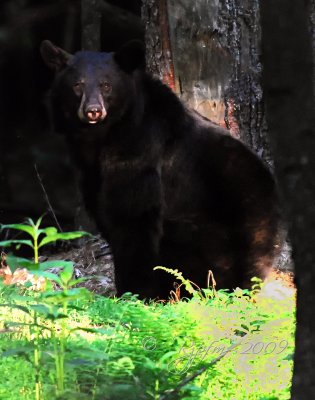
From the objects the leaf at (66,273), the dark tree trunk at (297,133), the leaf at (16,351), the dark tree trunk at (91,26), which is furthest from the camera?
the dark tree trunk at (91,26)

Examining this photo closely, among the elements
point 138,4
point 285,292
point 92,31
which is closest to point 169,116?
point 285,292

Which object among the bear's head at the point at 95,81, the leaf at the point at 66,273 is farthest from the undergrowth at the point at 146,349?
the bear's head at the point at 95,81

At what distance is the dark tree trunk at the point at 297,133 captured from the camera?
2824 mm

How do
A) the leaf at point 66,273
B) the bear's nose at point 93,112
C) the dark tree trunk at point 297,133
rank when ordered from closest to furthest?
the dark tree trunk at point 297,133 < the leaf at point 66,273 < the bear's nose at point 93,112

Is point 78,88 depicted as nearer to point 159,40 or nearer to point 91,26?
point 159,40

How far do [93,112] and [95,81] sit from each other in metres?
0.36

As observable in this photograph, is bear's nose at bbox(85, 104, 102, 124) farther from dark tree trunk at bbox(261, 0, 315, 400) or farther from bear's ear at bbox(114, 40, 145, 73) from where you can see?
dark tree trunk at bbox(261, 0, 315, 400)

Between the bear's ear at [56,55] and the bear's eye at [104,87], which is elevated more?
the bear's ear at [56,55]

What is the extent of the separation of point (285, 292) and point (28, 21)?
826cm

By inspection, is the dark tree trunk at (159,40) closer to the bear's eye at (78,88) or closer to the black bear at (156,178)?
the black bear at (156,178)

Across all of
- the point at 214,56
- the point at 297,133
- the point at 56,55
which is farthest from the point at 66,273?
the point at 214,56

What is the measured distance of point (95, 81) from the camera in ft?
25.0

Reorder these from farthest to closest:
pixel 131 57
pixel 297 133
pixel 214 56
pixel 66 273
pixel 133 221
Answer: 1. pixel 214 56
2. pixel 131 57
3. pixel 133 221
4. pixel 66 273
5. pixel 297 133

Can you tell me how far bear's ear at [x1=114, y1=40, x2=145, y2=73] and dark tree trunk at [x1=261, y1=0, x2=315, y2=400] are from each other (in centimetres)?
492
